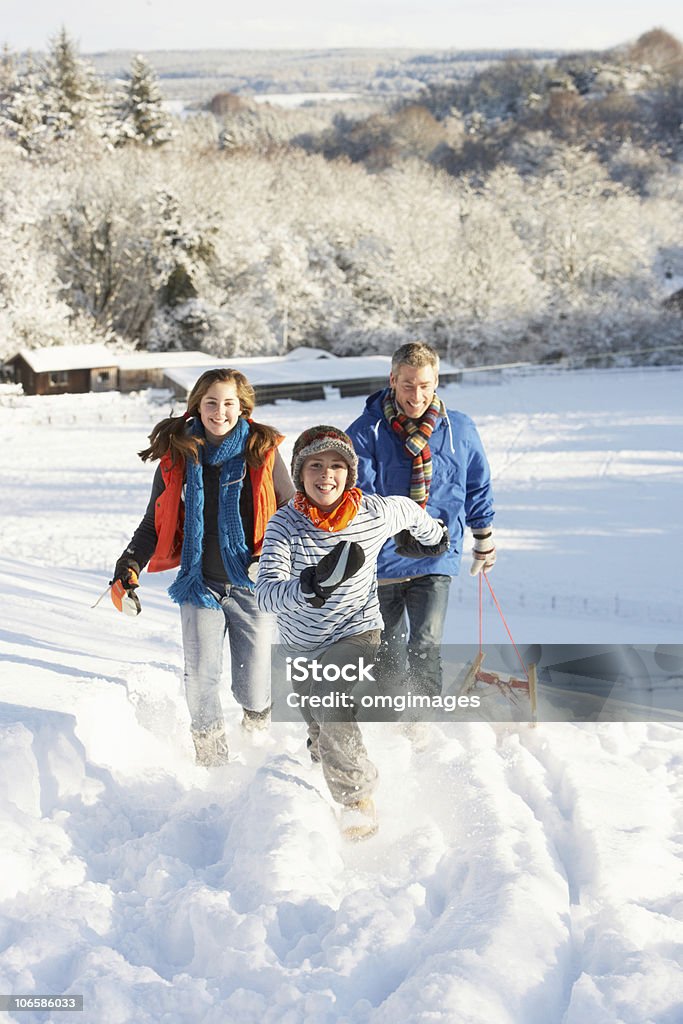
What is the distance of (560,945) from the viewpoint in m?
2.80

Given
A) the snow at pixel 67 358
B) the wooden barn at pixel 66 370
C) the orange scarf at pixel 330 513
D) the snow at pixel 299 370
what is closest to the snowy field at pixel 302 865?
the orange scarf at pixel 330 513

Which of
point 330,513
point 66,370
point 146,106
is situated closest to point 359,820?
point 330,513

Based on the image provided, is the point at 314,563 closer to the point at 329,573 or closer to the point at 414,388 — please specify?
the point at 329,573

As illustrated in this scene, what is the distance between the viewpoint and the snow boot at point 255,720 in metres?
4.28

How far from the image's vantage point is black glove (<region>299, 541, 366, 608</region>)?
3.07m

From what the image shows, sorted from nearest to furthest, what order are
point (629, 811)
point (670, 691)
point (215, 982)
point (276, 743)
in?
1. point (215, 982)
2. point (629, 811)
3. point (276, 743)
4. point (670, 691)

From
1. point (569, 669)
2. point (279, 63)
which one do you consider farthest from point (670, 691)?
point (279, 63)

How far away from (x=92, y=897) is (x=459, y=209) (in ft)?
162

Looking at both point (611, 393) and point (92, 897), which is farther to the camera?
point (611, 393)

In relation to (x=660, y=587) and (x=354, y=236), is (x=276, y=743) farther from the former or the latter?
(x=354, y=236)

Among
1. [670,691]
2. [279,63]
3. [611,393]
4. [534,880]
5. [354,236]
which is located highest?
[279,63]

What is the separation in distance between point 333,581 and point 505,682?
1899 millimetres

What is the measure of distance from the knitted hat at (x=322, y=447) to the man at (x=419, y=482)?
0.78 metres

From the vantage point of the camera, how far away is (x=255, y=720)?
429 centimetres
